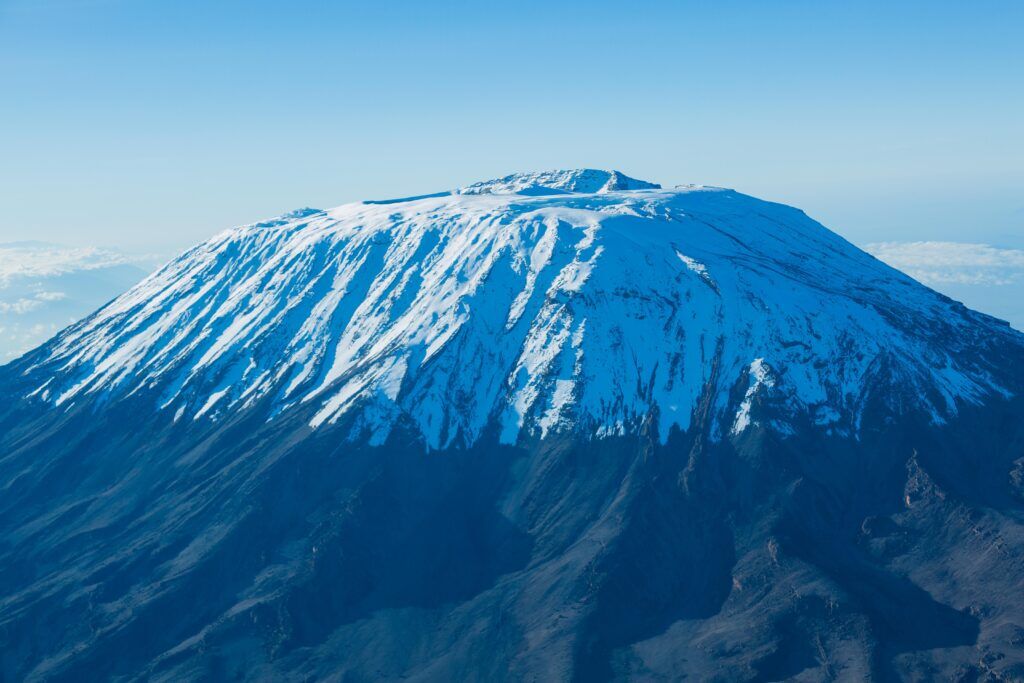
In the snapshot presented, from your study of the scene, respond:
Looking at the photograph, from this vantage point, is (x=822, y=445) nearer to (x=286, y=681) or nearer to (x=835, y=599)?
(x=835, y=599)

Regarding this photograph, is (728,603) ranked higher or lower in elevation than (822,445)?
lower

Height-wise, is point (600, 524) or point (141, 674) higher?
point (600, 524)

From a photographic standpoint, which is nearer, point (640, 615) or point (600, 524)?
point (640, 615)

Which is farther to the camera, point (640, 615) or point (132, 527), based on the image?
point (132, 527)

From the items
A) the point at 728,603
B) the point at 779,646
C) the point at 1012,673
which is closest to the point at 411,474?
the point at 728,603

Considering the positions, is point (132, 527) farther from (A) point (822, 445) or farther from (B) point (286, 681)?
(A) point (822, 445)

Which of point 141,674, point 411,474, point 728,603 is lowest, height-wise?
point 141,674

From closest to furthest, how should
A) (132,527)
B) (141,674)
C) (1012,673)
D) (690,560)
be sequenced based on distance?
(1012,673) → (141,674) → (690,560) → (132,527)

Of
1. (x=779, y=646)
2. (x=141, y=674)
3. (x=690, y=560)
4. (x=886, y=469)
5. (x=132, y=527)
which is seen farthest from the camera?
(x=132, y=527)

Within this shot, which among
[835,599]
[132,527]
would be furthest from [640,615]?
[132,527]
